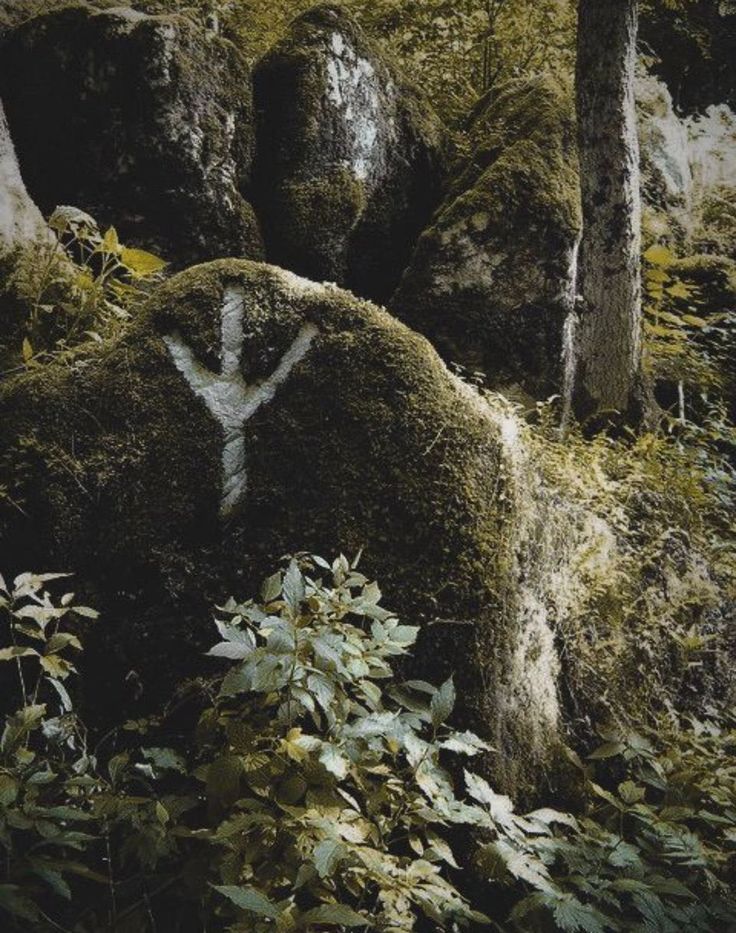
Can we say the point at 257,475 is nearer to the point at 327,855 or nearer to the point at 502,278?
the point at 327,855

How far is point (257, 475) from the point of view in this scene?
2.71 metres

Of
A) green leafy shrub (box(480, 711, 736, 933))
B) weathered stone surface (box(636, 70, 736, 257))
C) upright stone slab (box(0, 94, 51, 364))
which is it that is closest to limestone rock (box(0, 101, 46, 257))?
upright stone slab (box(0, 94, 51, 364))

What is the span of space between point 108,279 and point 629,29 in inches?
162

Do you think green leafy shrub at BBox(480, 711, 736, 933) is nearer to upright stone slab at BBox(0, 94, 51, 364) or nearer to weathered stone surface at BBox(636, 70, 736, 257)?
upright stone slab at BBox(0, 94, 51, 364)

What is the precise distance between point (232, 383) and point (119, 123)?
2730mm

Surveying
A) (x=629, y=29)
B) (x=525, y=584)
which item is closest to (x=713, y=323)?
(x=629, y=29)

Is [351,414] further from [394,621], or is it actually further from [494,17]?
[494,17]

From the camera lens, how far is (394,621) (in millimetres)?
2119

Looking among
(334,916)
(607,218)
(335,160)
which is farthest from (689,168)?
(334,916)

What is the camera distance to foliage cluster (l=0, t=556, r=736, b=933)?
5.88ft

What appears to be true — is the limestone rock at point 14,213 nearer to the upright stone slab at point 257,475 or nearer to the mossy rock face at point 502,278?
the upright stone slab at point 257,475

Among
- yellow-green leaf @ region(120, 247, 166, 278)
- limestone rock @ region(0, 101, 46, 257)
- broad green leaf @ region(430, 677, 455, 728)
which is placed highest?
limestone rock @ region(0, 101, 46, 257)

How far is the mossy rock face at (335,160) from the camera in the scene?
5.05 m

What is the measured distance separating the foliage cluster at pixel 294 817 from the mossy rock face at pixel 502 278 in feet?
9.56
